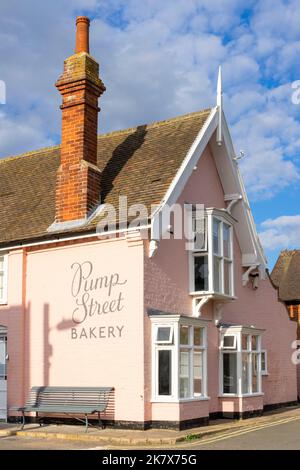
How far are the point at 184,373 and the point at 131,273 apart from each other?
2.86 metres

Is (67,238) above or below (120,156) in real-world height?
below

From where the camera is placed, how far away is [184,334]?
54.1ft

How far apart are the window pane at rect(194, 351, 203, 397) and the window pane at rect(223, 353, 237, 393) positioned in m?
2.03

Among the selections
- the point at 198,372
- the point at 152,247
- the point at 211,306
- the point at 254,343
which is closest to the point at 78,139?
the point at 152,247

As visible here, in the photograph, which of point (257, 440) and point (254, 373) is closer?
point (257, 440)

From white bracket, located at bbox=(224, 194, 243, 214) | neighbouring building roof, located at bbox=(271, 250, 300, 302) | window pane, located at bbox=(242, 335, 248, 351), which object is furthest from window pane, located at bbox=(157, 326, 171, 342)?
neighbouring building roof, located at bbox=(271, 250, 300, 302)

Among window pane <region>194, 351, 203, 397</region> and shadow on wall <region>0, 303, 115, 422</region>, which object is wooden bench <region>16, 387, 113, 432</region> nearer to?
shadow on wall <region>0, 303, 115, 422</region>

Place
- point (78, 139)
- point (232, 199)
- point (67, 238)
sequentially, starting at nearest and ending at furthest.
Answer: point (67, 238) < point (78, 139) < point (232, 199)

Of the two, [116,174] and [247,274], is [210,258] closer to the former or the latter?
[116,174]

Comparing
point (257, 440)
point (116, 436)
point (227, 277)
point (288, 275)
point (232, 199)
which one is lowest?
point (257, 440)

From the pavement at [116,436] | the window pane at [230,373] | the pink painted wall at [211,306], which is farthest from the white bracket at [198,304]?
the pavement at [116,436]

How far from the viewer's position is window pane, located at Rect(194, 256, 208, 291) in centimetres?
1794

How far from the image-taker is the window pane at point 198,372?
669 inches

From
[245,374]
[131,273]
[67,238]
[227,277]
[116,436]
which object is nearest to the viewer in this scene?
[116,436]
